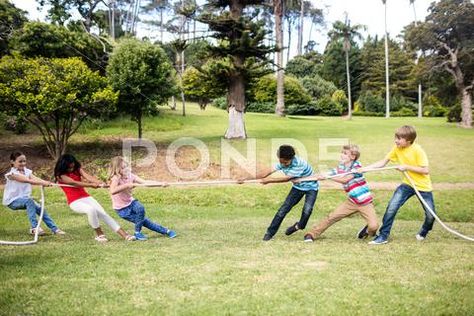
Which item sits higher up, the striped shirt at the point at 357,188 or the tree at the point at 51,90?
the tree at the point at 51,90

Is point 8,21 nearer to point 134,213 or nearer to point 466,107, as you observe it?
point 134,213

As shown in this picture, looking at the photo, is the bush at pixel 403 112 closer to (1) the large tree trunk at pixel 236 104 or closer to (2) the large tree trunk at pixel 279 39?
(2) the large tree trunk at pixel 279 39

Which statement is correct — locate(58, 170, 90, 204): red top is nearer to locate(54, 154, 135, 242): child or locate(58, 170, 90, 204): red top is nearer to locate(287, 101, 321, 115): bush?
locate(54, 154, 135, 242): child

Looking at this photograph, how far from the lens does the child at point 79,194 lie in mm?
7117

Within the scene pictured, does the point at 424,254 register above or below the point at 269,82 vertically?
below

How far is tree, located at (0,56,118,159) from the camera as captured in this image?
1586cm

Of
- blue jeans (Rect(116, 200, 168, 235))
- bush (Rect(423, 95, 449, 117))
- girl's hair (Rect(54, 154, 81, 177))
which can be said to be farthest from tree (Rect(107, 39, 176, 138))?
bush (Rect(423, 95, 449, 117))

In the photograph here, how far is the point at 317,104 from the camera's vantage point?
1788 inches

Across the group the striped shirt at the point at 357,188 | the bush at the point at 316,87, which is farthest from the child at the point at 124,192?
the bush at the point at 316,87

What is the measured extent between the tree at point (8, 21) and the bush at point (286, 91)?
2408 centimetres

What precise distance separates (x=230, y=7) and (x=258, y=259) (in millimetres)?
17887

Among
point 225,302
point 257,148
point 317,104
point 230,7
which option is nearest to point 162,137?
point 257,148

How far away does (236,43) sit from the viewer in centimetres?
2020

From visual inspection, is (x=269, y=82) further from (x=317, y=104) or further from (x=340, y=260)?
(x=340, y=260)
